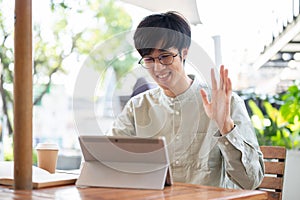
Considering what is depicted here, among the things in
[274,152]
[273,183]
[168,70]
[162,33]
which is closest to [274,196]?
[273,183]

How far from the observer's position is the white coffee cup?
1.61 meters

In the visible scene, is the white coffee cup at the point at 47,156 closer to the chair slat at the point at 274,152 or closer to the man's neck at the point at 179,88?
the man's neck at the point at 179,88

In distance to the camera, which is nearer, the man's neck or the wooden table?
the wooden table

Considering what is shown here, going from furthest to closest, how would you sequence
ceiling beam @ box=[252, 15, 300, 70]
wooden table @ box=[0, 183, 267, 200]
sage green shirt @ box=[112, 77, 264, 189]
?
ceiling beam @ box=[252, 15, 300, 70] → sage green shirt @ box=[112, 77, 264, 189] → wooden table @ box=[0, 183, 267, 200]

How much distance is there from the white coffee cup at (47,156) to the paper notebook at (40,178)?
102 mm

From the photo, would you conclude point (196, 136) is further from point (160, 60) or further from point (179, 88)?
point (160, 60)

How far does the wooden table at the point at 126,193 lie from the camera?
1211 mm

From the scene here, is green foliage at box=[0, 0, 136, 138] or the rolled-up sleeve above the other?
green foliage at box=[0, 0, 136, 138]

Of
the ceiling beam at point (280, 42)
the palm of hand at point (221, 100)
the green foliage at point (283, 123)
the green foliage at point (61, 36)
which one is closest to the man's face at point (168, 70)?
the palm of hand at point (221, 100)

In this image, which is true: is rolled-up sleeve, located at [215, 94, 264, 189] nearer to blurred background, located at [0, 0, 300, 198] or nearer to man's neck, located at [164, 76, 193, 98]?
man's neck, located at [164, 76, 193, 98]

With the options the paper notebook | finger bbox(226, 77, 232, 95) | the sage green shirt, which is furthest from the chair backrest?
the paper notebook

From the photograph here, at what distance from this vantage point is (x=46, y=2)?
5137 mm

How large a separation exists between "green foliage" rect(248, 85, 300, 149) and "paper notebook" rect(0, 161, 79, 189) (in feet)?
10.2

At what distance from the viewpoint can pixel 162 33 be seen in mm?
1714
